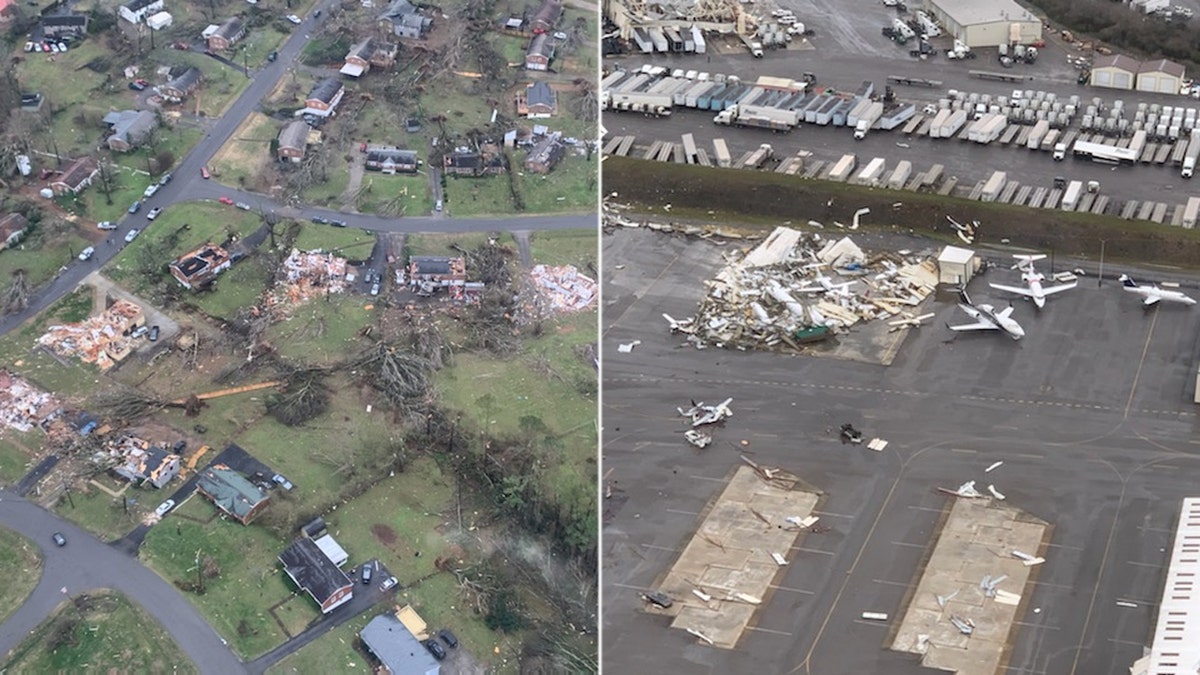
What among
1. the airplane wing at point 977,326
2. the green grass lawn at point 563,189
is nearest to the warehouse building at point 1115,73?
the airplane wing at point 977,326

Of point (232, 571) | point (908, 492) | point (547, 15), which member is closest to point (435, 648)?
point (232, 571)

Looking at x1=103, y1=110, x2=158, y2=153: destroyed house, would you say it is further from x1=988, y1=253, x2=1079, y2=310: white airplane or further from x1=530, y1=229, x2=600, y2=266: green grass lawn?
x1=988, y1=253, x2=1079, y2=310: white airplane

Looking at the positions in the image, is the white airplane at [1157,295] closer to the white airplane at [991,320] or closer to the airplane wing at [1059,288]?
the airplane wing at [1059,288]

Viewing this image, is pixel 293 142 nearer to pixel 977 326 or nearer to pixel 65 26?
pixel 65 26

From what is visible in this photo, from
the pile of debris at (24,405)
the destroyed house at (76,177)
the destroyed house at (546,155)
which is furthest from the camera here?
the destroyed house at (546,155)

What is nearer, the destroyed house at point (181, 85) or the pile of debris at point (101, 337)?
the pile of debris at point (101, 337)

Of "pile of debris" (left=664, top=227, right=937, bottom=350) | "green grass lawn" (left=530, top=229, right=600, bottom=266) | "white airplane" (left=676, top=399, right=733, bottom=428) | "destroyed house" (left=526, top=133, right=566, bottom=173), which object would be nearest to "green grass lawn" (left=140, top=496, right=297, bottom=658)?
"white airplane" (left=676, top=399, right=733, bottom=428)
